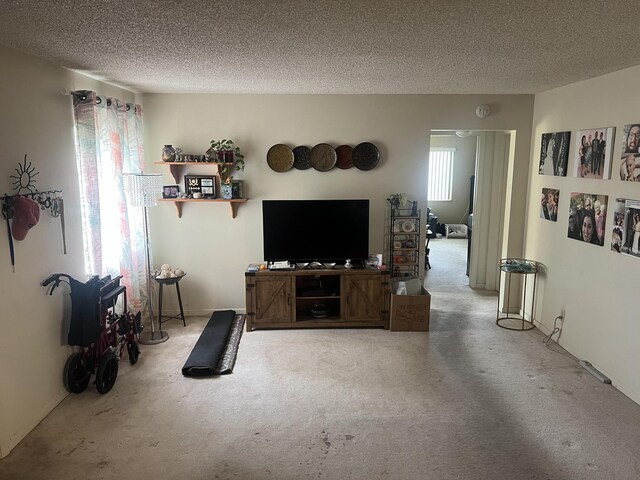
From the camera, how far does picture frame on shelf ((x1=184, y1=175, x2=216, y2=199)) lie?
4.87m

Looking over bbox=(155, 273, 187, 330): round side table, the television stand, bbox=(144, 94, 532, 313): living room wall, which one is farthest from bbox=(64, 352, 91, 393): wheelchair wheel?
bbox=(144, 94, 532, 313): living room wall

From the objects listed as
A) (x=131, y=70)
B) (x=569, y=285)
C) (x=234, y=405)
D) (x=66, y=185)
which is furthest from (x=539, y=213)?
(x=66, y=185)

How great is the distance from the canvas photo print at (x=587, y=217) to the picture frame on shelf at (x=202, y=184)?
11.5ft

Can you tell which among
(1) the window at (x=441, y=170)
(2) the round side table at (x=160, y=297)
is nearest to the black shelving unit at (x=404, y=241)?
(2) the round side table at (x=160, y=297)

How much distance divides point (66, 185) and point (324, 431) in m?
2.55

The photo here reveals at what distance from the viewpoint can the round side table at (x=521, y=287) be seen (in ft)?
15.5

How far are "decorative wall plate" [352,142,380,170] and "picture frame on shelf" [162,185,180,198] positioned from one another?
1924mm

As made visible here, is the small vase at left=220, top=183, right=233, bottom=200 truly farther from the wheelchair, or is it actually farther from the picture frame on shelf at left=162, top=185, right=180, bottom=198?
the wheelchair

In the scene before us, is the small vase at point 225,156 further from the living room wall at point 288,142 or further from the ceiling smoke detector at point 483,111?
the ceiling smoke detector at point 483,111

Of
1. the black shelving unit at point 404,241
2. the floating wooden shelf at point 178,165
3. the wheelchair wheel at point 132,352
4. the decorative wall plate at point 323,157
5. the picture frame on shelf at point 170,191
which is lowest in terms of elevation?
the wheelchair wheel at point 132,352

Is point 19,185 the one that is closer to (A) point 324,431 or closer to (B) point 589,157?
(A) point 324,431

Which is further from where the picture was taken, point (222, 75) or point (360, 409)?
point (222, 75)

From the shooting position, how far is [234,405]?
331 centimetres

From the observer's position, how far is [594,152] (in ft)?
12.5
